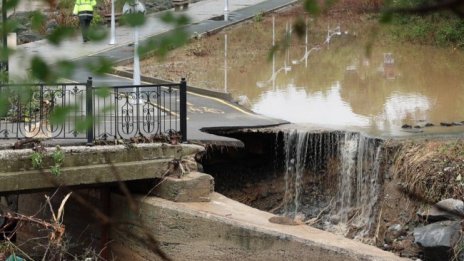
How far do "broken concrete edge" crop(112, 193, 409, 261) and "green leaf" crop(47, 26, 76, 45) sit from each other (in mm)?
8359

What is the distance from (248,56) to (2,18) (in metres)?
24.2

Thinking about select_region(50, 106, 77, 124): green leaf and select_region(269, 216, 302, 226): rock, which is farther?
select_region(269, 216, 302, 226): rock

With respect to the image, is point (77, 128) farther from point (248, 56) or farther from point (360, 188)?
point (248, 56)

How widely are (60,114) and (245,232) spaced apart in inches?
366

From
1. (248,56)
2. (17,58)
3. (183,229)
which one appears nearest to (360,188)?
(183,229)

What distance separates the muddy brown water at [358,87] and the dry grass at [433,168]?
140cm

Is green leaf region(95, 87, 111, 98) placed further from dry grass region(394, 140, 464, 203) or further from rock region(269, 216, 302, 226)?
dry grass region(394, 140, 464, 203)

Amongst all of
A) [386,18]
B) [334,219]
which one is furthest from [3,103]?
[334,219]

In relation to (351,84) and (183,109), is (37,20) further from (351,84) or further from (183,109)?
(351,84)

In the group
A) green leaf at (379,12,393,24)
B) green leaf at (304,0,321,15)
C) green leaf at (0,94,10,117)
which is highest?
green leaf at (304,0,321,15)

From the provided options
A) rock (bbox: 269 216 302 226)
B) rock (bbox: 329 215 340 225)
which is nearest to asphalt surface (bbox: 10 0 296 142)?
rock (bbox: 329 215 340 225)

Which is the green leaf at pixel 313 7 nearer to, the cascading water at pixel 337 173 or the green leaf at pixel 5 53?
the green leaf at pixel 5 53

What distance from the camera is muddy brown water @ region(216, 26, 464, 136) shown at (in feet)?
56.8

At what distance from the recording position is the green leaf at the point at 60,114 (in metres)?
1.88
